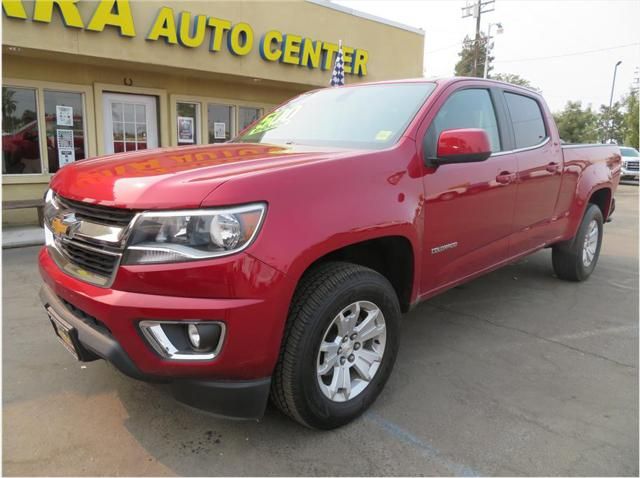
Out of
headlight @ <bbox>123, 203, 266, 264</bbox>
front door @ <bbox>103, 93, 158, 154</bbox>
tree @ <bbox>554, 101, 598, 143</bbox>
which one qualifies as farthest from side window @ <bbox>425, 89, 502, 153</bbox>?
tree @ <bbox>554, 101, 598, 143</bbox>

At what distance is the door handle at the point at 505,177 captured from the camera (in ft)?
11.3

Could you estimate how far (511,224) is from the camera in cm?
373

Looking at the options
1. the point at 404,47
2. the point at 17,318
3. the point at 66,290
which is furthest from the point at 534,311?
the point at 404,47

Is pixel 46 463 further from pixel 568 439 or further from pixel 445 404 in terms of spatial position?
pixel 568 439

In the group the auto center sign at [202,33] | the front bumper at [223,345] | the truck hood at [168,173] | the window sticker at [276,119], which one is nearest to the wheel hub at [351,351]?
the front bumper at [223,345]

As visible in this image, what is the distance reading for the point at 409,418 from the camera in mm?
2641

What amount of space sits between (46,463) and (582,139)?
182 feet

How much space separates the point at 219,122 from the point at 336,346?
347 inches

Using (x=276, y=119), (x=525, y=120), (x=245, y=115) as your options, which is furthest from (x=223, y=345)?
(x=245, y=115)

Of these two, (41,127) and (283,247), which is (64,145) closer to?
(41,127)

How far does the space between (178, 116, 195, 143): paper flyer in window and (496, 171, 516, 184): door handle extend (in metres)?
7.67

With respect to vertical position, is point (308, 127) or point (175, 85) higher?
point (175, 85)

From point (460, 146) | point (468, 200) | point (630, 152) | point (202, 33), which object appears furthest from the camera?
point (630, 152)

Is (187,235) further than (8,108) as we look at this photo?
No
